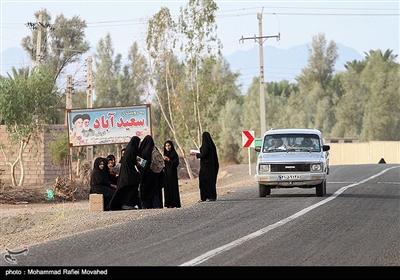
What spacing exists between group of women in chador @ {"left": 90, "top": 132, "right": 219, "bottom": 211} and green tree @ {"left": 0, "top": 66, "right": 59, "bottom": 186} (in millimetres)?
20395

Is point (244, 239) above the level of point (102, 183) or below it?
below

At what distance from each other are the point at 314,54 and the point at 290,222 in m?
93.3

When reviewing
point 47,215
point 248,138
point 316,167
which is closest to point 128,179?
point 316,167

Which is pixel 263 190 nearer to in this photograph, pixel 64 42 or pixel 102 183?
Result: pixel 102 183

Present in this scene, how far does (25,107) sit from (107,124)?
12.9m

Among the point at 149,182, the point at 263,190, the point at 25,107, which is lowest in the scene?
the point at 263,190

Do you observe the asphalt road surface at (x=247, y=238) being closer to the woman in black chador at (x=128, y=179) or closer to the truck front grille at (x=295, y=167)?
the truck front grille at (x=295, y=167)

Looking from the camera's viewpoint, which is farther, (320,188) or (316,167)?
(320,188)

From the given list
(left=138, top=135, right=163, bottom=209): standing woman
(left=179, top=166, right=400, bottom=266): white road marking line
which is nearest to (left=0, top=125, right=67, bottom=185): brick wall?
(left=138, top=135, right=163, bottom=209): standing woman

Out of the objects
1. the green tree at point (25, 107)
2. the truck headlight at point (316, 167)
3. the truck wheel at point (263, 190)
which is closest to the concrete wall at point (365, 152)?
the green tree at point (25, 107)

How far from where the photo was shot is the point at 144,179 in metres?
23.3

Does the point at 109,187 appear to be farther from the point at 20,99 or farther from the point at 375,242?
the point at 20,99

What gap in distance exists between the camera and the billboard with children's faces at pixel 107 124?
31688 mm
